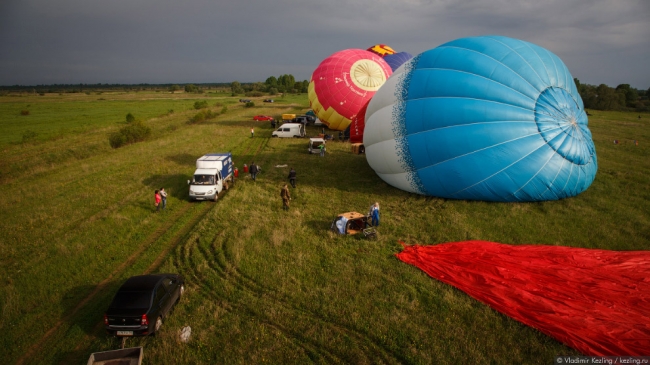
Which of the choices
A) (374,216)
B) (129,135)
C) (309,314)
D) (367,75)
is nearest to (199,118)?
(129,135)

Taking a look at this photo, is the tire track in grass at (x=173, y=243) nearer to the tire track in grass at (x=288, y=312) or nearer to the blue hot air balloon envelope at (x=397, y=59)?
the tire track in grass at (x=288, y=312)

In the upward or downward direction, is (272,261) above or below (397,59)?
below

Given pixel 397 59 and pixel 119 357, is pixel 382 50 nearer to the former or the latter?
pixel 397 59

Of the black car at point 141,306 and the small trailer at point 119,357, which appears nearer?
the small trailer at point 119,357

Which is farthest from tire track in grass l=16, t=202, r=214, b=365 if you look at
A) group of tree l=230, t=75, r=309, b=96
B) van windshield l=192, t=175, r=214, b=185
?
group of tree l=230, t=75, r=309, b=96

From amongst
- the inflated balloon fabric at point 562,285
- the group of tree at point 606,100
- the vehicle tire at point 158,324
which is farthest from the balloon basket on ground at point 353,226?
the group of tree at point 606,100

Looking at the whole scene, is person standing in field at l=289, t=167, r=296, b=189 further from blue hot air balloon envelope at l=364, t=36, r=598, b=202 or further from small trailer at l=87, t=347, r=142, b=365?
small trailer at l=87, t=347, r=142, b=365

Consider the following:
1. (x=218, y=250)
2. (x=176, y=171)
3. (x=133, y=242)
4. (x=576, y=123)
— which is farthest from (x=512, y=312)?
(x=176, y=171)
